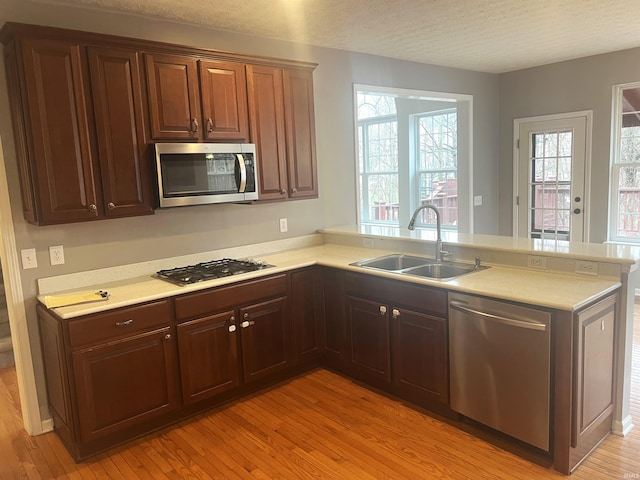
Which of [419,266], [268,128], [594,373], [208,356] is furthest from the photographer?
[268,128]

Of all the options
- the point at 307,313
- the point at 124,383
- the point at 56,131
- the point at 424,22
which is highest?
the point at 424,22

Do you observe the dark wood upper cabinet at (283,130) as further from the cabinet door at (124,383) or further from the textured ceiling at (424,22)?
the cabinet door at (124,383)

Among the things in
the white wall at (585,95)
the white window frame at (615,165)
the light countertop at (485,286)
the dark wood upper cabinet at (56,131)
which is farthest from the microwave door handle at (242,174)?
the white window frame at (615,165)

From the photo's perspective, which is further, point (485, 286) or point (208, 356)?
point (208, 356)

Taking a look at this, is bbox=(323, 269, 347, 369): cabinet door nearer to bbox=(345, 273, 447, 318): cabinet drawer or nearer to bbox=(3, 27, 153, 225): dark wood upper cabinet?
bbox=(345, 273, 447, 318): cabinet drawer

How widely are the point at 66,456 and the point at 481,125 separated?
214 inches

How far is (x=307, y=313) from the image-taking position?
12.0 feet

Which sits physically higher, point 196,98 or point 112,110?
point 196,98

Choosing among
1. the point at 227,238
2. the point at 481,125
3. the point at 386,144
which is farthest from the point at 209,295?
the point at 386,144

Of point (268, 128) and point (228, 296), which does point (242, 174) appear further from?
point (228, 296)

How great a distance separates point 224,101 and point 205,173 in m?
0.54

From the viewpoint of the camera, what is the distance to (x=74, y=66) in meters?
2.72

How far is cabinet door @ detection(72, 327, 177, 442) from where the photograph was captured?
264 centimetres

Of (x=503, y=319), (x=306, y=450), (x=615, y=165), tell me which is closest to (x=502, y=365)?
(x=503, y=319)
